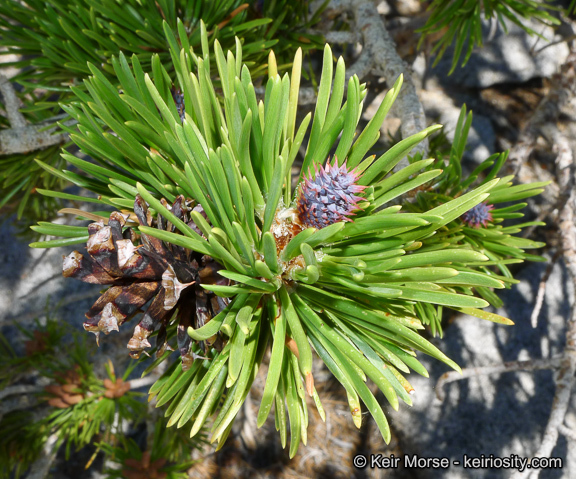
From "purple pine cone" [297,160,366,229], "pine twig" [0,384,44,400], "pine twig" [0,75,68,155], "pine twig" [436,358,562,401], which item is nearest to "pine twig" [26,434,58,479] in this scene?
"pine twig" [0,384,44,400]

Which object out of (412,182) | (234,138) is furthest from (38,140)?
(412,182)

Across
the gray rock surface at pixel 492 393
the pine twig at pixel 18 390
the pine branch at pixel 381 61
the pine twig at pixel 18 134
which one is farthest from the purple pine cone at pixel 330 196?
the gray rock surface at pixel 492 393

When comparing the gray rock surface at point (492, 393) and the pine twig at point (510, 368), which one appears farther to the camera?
the gray rock surface at point (492, 393)

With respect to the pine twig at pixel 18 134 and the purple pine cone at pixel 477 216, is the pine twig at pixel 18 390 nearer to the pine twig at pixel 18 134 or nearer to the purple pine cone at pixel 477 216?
the pine twig at pixel 18 134

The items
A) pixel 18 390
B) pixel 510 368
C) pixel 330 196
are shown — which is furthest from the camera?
pixel 18 390

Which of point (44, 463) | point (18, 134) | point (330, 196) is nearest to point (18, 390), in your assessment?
point (44, 463)

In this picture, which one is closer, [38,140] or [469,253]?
[469,253]

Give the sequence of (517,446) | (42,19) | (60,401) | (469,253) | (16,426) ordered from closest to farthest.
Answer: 1. (469,253)
2. (42,19)
3. (60,401)
4. (16,426)
5. (517,446)

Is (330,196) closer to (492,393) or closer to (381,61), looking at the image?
(381,61)

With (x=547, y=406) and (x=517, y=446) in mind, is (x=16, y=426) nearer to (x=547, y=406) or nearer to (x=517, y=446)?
(x=517, y=446)
